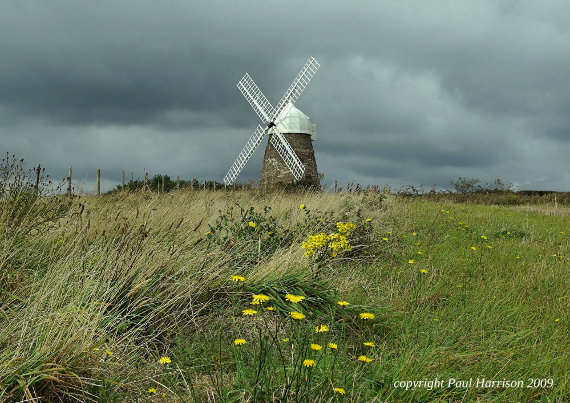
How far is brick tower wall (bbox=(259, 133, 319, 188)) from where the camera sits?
25.4 m

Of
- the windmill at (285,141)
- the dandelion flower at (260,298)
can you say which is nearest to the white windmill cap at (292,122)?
the windmill at (285,141)

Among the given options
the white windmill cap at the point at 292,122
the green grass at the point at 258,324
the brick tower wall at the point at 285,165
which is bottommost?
the green grass at the point at 258,324

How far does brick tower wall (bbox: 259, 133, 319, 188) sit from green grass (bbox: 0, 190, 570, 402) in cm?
1899

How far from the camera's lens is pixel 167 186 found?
1000 inches

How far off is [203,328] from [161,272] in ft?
2.37

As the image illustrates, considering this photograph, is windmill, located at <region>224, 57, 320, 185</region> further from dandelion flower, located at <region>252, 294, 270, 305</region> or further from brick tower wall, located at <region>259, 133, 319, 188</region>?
dandelion flower, located at <region>252, 294, 270, 305</region>

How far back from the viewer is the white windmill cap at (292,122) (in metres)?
26.2

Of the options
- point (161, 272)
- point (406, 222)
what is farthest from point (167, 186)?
point (161, 272)

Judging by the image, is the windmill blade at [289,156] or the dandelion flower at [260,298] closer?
the dandelion flower at [260,298]

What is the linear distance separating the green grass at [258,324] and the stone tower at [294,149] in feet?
62.5

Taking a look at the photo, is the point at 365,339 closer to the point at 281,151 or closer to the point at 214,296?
the point at 214,296

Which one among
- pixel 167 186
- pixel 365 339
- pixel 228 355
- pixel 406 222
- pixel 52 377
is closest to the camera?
pixel 52 377

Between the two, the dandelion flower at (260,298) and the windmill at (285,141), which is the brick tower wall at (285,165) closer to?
the windmill at (285,141)

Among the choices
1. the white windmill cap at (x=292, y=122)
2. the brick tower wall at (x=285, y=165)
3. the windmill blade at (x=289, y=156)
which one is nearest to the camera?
the windmill blade at (x=289, y=156)
